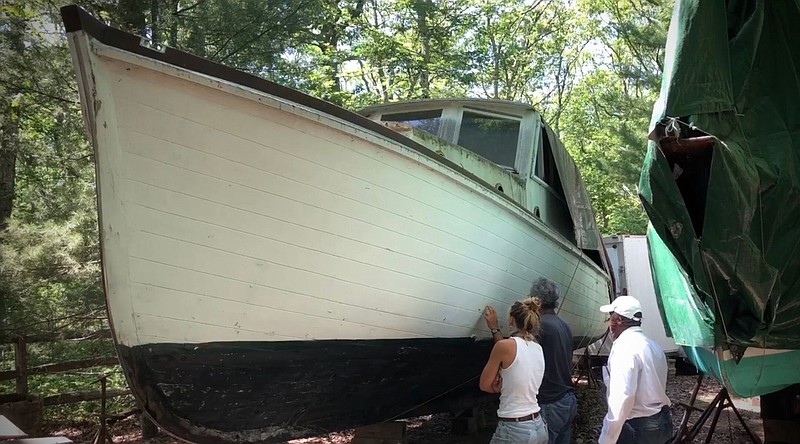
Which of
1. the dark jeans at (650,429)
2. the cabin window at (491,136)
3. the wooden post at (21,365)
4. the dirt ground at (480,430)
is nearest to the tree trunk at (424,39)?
the dirt ground at (480,430)

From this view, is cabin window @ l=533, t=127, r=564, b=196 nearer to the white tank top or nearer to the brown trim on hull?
the brown trim on hull

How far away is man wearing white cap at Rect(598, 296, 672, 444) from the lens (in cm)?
321

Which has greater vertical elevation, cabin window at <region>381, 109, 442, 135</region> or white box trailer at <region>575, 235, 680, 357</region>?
cabin window at <region>381, 109, 442, 135</region>

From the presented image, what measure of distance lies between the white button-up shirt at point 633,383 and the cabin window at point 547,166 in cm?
298

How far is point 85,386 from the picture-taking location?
9.35 m

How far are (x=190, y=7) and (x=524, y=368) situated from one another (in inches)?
277

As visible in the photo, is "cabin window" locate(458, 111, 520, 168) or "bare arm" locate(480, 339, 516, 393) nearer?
"bare arm" locate(480, 339, 516, 393)

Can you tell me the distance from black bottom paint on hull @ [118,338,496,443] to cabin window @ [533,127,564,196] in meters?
2.44

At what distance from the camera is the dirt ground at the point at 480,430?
240 inches

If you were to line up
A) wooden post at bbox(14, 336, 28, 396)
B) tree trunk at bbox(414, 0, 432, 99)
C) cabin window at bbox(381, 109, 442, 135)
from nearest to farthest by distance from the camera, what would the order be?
cabin window at bbox(381, 109, 442, 135) → wooden post at bbox(14, 336, 28, 396) → tree trunk at bbox(414, 0, 432, 99)

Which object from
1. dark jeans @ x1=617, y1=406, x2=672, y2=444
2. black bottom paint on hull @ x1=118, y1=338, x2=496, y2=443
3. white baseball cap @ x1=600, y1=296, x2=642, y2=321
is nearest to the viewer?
black bottom paint on hull @ x1=118, y1=338, x2=496, y2=443

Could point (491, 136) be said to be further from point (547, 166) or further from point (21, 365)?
point (21, 365)

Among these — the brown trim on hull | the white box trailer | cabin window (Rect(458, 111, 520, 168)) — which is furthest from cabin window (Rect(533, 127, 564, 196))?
the white box trailer

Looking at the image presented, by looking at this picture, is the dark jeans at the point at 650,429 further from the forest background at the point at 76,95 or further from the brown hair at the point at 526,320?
the forest background at the point at 76,95
